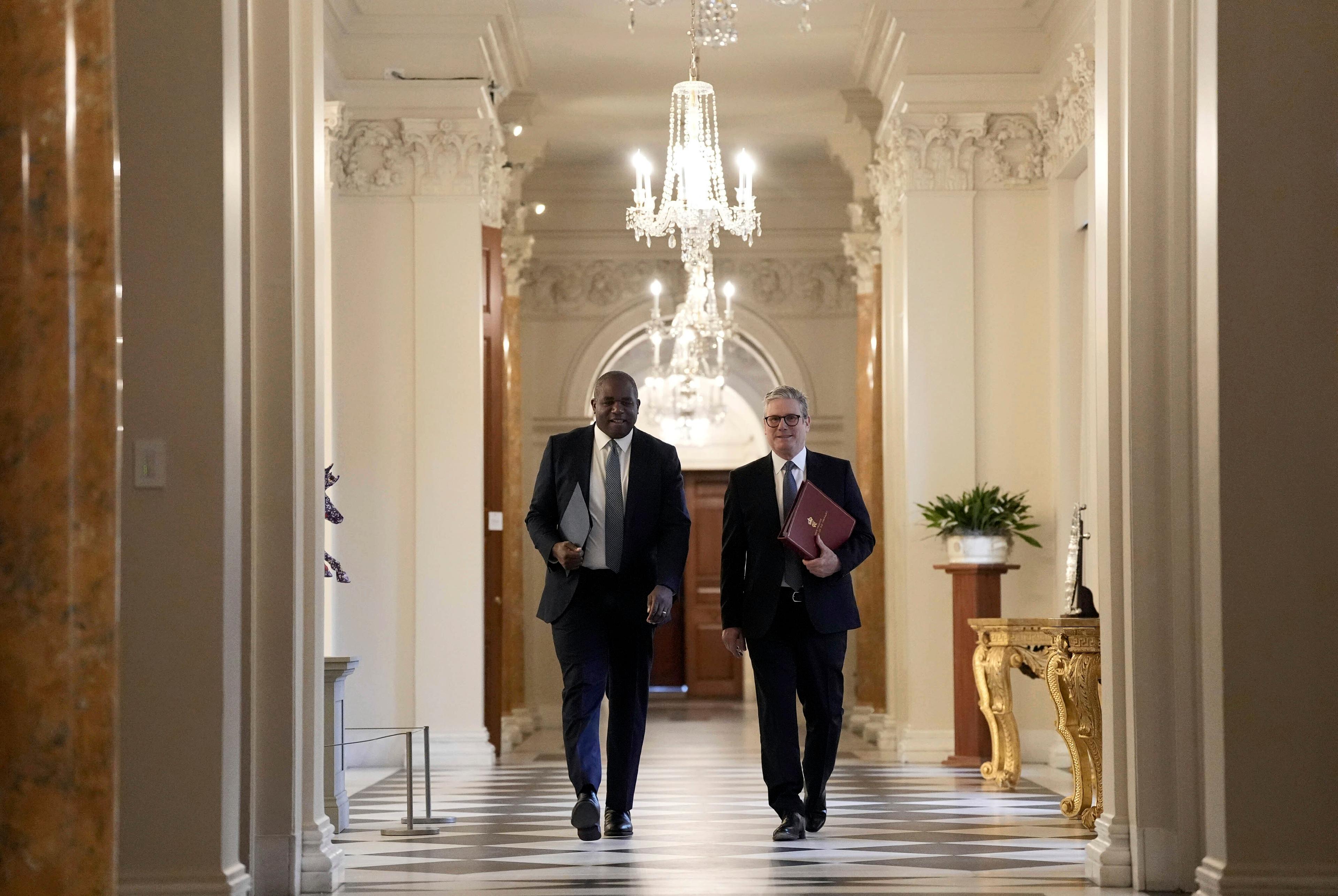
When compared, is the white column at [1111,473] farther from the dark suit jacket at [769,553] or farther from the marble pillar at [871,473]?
the marble pillar at [871,473]

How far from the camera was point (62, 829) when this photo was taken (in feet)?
9.05

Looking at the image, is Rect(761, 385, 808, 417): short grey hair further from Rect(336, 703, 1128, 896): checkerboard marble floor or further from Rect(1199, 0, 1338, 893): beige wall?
Rect(1199, 0, 1338, 893): beige wall

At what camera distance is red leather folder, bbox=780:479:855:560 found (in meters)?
5.92

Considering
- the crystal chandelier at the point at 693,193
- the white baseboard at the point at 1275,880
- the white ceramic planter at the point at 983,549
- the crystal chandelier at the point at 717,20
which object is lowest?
the white baseboard at the point at 1275,880

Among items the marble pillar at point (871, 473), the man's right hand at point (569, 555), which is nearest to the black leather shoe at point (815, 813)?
the man's right hand at point (569, 555)

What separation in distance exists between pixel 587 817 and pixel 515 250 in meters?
7.93

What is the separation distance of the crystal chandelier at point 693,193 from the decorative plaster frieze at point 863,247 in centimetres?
374

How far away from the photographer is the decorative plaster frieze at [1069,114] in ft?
28.7

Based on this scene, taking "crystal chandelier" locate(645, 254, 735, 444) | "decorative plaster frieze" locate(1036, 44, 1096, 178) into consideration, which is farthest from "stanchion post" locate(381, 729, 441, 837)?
"decorative plaster frieze" locate(1036, 44, 1096, 178)

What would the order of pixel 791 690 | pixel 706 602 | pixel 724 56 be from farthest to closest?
pixel 706 602
pixel 724 56
pixel 791 690

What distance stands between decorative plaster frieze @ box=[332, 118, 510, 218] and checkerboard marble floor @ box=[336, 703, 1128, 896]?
3.56m

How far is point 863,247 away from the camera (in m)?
13.1

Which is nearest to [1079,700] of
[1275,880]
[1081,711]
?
[1081,711]

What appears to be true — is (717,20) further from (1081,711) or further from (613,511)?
(1081,711)
